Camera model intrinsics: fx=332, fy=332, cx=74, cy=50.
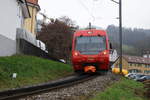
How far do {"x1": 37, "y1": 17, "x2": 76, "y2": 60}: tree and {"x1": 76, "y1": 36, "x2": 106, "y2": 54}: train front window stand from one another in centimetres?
3144

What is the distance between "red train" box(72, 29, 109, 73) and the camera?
71.8ft

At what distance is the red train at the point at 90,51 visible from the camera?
21875mm

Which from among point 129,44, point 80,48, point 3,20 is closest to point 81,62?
point 80,48

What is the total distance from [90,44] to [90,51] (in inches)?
25.9

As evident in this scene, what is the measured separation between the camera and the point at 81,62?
71.9 ft

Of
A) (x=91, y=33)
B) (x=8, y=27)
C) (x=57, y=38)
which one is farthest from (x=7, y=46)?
(x=57, y=38)

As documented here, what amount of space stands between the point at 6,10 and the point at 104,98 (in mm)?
16301

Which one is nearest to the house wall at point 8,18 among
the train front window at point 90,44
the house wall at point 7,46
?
the house wall at point 7,46

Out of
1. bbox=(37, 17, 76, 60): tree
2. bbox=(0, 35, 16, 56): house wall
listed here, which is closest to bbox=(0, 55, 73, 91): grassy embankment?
bbox=(0, 35, 16, 56): house wall

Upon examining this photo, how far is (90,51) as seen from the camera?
72.9 ft

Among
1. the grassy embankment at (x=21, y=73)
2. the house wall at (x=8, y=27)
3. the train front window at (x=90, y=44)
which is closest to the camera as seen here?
the grassy embankment at (x=21, y=73)

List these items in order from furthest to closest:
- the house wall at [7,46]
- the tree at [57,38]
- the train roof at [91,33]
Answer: the tree at [57,38]
the train roof at [91,33]
the house wall at [7,46]

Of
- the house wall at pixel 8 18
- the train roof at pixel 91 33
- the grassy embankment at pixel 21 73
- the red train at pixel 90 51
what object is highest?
the house wall at pixel 8 18

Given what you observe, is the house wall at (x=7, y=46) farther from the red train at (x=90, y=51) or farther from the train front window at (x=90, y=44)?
the train front window at (x=90, y=44)
